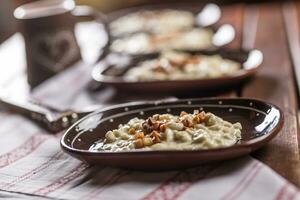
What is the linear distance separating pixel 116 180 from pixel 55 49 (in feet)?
3.33

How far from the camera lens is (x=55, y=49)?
2.17 metres

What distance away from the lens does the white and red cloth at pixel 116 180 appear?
3.78ft

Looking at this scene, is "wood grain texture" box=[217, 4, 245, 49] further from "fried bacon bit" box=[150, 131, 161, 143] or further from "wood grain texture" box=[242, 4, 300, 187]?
"fried bacon bit" box=[150, 131, 161, 143]

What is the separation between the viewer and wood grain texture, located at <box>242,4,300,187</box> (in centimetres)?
129

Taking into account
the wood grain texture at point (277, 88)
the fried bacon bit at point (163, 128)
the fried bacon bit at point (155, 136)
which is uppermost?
the fried bacon bit at point (163, 128)

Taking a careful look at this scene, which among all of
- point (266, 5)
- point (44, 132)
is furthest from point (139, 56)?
point (266, 5)

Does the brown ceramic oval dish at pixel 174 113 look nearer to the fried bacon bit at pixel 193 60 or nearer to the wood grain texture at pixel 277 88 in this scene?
the wood grain texture at pixel 277 88

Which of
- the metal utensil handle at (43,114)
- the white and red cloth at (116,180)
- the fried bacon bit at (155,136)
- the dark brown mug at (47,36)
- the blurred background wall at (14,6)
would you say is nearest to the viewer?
the white and red cloth at (116,180)

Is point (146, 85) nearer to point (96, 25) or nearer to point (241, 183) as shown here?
point (241, 183)

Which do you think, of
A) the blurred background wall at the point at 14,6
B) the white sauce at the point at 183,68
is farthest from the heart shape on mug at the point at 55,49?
the blurred background wall at the point at 14,6

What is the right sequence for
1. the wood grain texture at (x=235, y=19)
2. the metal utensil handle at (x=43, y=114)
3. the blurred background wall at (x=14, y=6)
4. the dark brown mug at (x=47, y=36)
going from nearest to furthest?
the metal utensil handle at (x=43, y=114), the dark brown mug at (x=47, y=36), the wood grain texture at (x=235, y=19), the blurred background wall at (x=14, y=6)

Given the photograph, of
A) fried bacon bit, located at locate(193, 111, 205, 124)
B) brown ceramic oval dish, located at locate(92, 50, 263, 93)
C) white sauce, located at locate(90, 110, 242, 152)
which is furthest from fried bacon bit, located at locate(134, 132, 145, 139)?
brown ceramic oval dish, located at locate(92, 50, 263, 93)

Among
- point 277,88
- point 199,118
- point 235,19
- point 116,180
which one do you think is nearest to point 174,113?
point 199,118

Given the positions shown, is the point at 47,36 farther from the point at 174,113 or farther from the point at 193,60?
the point at 174,113
